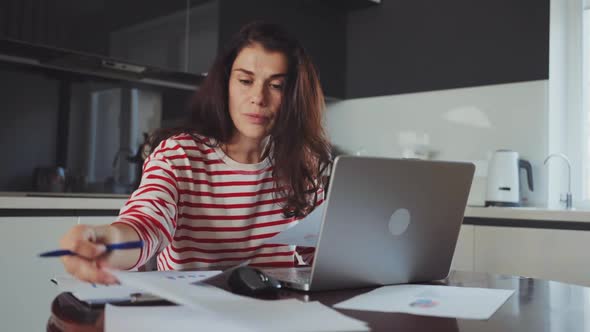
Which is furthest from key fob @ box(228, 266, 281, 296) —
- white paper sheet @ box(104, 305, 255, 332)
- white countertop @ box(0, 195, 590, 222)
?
white countertop @ box(0, 195, 590, 222)

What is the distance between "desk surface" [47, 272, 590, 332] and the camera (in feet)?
2.55

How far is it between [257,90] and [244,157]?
206mm

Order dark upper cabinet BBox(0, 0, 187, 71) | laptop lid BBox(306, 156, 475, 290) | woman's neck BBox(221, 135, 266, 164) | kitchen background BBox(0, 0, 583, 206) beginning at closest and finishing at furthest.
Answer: laptop lid BBox(306, 156, 475, 290) < woman's neck BBox(221, 135, 266, 164) < dark upper cabinet BBox(0, 0, 187, 71) < kitchen background BBox(0, 0, 583, 206)

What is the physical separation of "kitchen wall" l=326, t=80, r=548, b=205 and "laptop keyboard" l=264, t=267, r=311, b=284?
2.34 m

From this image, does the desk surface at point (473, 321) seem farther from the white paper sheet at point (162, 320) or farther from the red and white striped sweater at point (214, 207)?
Result: the red and white striped sweater at point (214, 207)

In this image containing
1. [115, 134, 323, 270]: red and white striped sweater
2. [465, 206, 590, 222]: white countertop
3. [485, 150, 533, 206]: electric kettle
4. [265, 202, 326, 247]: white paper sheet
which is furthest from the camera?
[485, 150, 533, 206]: electric kettle

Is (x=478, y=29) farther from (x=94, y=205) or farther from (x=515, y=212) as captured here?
(x=94, y=205)

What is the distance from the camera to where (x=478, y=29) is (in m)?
3.49

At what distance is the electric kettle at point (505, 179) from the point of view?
3.07 m

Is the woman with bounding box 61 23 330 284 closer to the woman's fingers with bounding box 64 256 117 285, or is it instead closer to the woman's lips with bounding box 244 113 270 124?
the woman's lips with bounding box 244 113 270 124

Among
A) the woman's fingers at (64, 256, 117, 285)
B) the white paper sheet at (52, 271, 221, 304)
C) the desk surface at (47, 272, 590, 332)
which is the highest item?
the woman's fingers at (64, 256, 117, 285)

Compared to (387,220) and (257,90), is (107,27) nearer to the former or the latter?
(257,90)

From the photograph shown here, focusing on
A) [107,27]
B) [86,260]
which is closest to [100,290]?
[86,260]

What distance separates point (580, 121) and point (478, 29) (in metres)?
0.76
